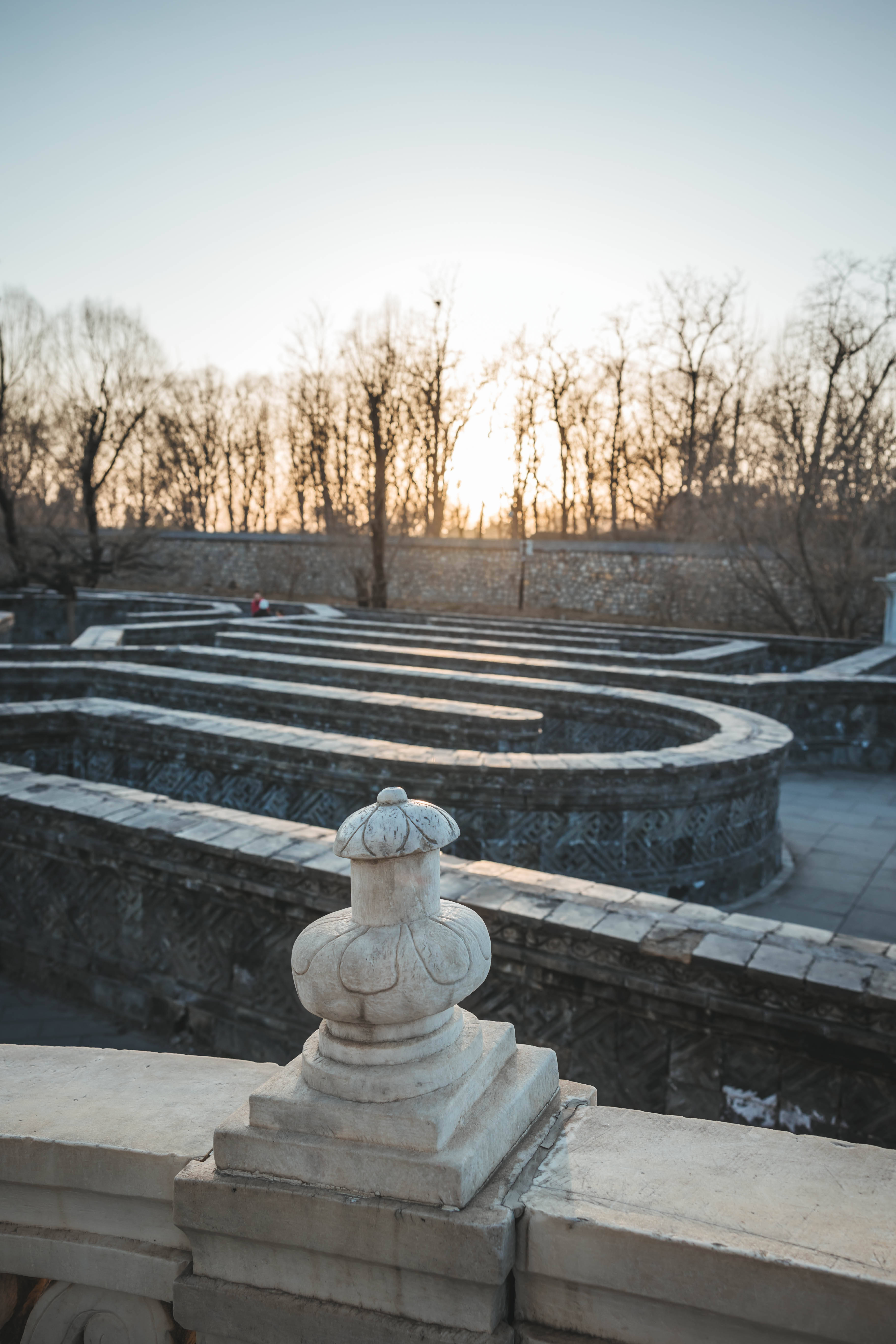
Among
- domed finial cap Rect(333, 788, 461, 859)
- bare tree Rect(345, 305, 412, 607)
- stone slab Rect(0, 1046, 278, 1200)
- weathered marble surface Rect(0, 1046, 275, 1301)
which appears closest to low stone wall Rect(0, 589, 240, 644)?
bare tree Rect(345, 305, 412, 607)

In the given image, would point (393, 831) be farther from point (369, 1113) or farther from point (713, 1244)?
point (713, 1244)

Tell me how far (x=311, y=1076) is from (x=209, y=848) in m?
3.01

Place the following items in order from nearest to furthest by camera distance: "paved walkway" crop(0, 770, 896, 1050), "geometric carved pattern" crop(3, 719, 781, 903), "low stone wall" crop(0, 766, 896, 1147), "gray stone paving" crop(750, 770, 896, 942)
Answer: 1. "low stone wall" crop(0, 766, 896, 1147)
2. "paved walkway" crop(0, 770, 896, 1050)
3. "gray stone paving" crop(750, 770, 896, 942)
4. "geometric carved pattern" crop(3, 719, 781, 903)

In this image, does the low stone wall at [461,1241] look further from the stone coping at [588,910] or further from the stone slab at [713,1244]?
the stone coping at [588,910]

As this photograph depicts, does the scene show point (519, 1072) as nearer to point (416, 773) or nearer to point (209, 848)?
point (209, 848)

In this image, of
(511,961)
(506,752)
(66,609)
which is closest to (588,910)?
(511,961)

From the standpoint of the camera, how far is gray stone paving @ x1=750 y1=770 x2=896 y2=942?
599 cm

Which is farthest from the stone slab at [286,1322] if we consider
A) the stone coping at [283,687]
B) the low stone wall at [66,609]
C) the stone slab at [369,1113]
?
the low stone wall at [66,609]

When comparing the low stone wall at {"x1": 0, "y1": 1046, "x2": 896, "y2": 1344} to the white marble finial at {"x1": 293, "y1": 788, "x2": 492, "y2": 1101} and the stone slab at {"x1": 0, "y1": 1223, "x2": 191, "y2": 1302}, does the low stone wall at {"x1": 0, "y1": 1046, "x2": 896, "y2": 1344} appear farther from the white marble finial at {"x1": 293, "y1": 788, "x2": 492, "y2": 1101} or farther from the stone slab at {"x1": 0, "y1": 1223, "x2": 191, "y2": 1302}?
the white marble finial at {"x1": 293, "y1": 788, "x2": 492, "y2": 1101}

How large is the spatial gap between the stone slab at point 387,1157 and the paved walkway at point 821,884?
181cm

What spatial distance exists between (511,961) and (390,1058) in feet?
7.51

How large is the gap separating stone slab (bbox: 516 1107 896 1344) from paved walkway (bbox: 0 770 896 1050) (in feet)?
7.29

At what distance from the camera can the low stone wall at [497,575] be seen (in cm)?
2716

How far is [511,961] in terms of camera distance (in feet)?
12.2
